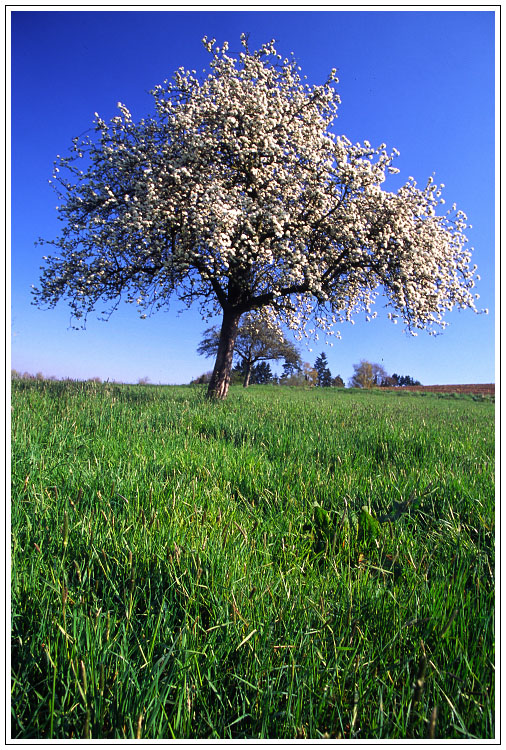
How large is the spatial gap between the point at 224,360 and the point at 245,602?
15.7 metres

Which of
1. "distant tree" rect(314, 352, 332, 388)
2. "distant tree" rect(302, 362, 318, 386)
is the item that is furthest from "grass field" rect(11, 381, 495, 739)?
"distant tree" rect(314, 352, 332, 388)

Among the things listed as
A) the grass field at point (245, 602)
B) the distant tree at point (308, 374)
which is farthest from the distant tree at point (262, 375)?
the grass field at point (245, 602)

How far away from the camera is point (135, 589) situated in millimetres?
2398

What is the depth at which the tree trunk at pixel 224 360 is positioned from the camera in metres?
17.5

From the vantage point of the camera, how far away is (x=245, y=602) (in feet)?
7.22

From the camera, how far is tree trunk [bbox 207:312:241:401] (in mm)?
17531

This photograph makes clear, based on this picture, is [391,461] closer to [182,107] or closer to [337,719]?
[337,719]

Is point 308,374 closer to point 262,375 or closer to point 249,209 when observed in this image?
point 262,375

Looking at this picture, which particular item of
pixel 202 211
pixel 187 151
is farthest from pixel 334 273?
pixel 187 151

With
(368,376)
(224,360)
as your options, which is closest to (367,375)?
(368,376)

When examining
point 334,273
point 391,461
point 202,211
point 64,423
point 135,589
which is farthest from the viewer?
point 334,273

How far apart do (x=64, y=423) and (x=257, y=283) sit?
12639mm

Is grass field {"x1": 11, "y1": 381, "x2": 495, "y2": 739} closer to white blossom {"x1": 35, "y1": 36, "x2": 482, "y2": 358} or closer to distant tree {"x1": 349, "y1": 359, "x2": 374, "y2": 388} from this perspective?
white blossom {"x1": 35, "y1": 36, "x2": 482, "y2": 358}

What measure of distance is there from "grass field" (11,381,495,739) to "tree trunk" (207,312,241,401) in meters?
12.5
